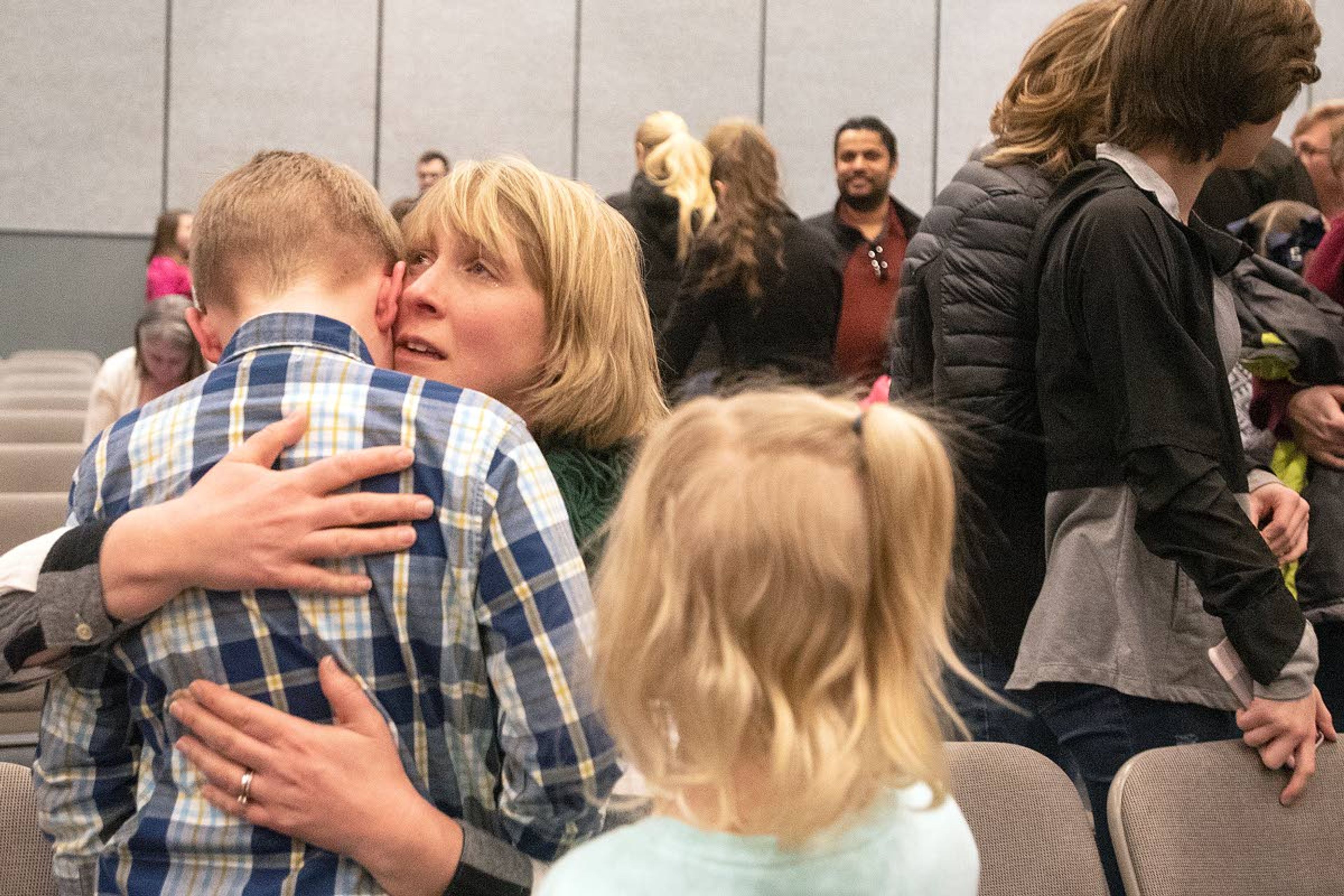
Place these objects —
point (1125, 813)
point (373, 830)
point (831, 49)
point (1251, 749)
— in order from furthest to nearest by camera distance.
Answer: point (831, 49) → point (1251, 749) → point (1125, 813) → point (373, 830)

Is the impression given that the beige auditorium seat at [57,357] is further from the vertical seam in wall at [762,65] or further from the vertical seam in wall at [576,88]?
the vertical seam in wall at [762,65]

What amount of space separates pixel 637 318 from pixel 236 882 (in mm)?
787

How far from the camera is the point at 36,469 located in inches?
A: 142

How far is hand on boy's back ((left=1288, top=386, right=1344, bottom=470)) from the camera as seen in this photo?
2057mm

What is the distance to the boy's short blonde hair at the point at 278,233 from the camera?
4.35 feet

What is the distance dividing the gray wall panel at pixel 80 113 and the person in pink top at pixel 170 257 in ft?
5.80

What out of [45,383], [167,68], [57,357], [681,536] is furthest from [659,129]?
[167,68]

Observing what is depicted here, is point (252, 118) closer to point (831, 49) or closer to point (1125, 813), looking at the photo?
point (831, 49)

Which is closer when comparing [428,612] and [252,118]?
[428,612]

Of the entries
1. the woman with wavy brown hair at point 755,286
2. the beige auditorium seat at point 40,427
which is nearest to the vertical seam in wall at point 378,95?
the beige auditorium seat at point 40,427

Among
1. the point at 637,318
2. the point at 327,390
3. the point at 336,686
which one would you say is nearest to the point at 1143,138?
the point at 637,318

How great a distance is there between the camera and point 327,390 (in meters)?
1.24

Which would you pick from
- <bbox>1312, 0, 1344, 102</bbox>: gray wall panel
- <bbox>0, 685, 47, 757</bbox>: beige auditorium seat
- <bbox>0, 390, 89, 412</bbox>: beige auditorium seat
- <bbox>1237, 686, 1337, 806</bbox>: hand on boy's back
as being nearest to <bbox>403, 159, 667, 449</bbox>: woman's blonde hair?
<bbox>1237, 686, 1337, 806</bbox>: hand on boy's back

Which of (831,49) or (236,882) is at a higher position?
(831,49)
